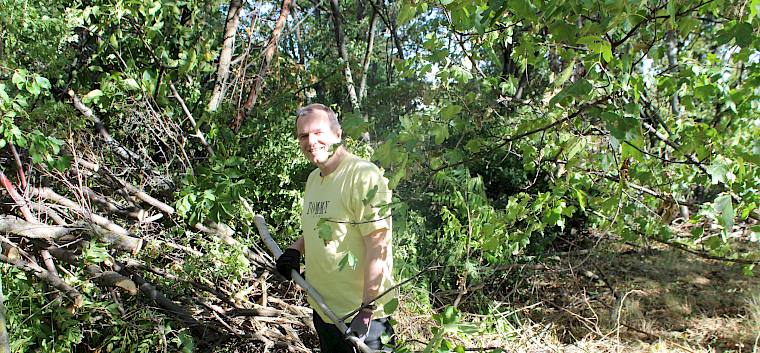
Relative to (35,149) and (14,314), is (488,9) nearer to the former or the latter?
(35,149)

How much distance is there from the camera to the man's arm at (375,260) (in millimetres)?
2131

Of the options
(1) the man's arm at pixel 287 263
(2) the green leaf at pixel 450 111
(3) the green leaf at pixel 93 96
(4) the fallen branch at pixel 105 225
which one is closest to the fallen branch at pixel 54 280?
(4) the fallen branch at pixel 105 225

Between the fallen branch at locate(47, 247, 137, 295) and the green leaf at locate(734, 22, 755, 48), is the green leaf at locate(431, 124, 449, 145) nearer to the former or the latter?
the green leaf at locate(734, 22, 755, 48)

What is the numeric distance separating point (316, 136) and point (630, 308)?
420cm

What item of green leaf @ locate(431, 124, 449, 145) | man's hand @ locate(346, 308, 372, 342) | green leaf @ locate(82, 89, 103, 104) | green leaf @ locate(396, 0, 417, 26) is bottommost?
man's hand @ locate(346, 308, 372, 342)

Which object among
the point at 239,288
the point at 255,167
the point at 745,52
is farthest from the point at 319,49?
the point at 745,52

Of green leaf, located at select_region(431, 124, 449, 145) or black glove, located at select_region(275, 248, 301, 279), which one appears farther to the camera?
black glove, located at select_region(275, 248, 301, 279)

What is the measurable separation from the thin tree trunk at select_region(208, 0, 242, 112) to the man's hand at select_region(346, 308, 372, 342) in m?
2.79

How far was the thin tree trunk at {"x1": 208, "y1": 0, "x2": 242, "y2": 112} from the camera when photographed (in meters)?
4.43

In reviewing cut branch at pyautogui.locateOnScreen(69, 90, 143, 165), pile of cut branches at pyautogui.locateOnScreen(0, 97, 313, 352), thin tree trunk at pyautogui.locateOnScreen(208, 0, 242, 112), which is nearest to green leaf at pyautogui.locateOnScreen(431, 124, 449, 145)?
pile of cut branches at pyautogui.locateOnScreen(0, 97, 313, 352)

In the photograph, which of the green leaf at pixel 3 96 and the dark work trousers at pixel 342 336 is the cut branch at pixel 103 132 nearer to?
the green leaf at pixel 3 96

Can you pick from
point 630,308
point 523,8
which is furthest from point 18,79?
point 630,308

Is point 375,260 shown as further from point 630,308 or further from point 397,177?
point 630,308

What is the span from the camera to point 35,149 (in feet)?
9.58
